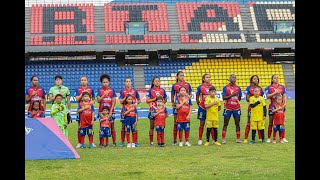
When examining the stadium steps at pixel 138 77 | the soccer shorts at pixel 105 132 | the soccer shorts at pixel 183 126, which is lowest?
the soccer shorts at pixel 105 132

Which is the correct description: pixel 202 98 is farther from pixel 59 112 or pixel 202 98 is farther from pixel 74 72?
pixel 74 72

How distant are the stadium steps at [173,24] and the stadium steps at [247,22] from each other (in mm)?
5443

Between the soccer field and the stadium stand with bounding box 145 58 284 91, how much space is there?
2920 cm

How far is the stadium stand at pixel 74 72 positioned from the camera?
149 ft

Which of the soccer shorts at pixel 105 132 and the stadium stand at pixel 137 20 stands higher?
the stadium stand at pixel 137 20

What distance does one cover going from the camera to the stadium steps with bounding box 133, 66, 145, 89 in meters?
45.8

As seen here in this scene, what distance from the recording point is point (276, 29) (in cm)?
5069

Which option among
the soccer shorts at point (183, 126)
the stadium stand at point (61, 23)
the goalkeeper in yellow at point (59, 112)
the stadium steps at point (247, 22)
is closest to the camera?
the goalkeeper in yellow at point (59, 112)

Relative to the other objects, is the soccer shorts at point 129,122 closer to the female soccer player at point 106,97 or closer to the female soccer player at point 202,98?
the female soccer player at point 106,97

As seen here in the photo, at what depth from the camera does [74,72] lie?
154 ft

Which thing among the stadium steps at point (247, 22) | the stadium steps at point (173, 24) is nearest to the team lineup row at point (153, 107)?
the stadium steps at point (173, 24)

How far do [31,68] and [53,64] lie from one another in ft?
6.03
